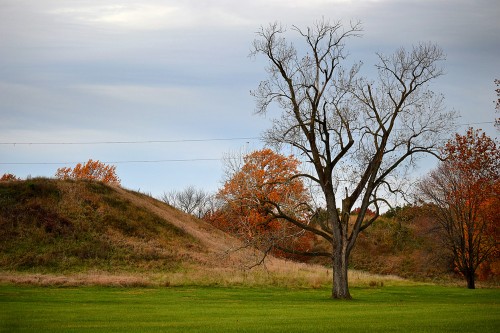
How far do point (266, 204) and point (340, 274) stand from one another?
6245mm

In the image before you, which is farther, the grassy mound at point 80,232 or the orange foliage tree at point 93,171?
the orange foliage tree at point 93,171

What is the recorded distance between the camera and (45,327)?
1966 cm

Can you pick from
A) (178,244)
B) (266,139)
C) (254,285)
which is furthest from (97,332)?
(178,244)

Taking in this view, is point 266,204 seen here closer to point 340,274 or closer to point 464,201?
point 340,274

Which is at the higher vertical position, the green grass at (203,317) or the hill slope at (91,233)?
the hill slope at (91,233)

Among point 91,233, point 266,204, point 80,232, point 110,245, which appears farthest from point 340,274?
point 80,232

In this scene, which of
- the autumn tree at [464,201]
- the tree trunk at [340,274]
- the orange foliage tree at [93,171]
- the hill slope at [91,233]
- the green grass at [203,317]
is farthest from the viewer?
the orange foliage tree at [93,171]

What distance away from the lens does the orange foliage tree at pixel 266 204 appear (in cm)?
3712

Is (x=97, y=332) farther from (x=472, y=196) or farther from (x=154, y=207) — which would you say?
(x=154, y=207)

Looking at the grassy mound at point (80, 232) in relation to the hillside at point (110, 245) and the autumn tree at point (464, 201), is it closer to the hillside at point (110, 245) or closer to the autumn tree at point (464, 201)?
the hillside at point (110, 245)

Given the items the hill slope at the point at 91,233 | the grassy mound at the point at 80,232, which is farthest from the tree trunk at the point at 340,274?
the grassy mound at the point at 80,232

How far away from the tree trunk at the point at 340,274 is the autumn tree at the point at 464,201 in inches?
655

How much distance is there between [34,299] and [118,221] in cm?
3704

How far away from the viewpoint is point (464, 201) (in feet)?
186
